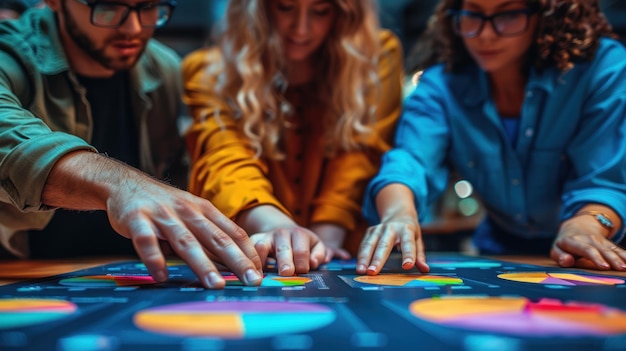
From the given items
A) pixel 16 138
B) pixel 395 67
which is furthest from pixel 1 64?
pixel 395 67

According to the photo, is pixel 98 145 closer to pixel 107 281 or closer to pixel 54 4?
pixel 54 4

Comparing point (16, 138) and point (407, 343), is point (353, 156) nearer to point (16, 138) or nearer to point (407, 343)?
point (16, 138)

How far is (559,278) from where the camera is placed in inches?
38.0

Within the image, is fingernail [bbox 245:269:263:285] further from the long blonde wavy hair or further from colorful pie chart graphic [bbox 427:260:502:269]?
the long blonde wavy hair

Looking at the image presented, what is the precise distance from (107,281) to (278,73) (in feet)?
2.77

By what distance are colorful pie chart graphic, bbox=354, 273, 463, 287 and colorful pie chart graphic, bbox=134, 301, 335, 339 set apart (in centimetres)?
24

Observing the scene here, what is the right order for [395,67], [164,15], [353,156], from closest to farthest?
[164,15] < [353,156] < [395,67]

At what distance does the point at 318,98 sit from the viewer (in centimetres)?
168

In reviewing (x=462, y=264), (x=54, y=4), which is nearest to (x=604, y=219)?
(x=462, y=264)

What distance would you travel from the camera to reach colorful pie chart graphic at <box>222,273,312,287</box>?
2.88ft

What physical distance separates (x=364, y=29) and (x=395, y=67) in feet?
0.57

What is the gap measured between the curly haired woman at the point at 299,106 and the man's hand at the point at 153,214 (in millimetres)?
524

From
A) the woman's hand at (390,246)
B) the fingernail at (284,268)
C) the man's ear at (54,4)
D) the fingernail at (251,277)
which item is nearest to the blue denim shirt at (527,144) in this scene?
the woman's hand at (390,246)

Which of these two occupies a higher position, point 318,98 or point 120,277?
point 318,98
